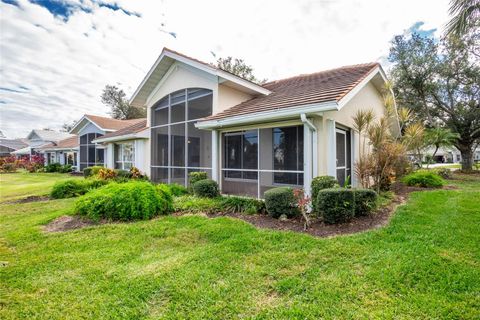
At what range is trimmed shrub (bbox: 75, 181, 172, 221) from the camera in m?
7.11

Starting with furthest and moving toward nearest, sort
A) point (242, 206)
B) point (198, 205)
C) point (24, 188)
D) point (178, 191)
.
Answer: point (24, 188) < point (178, 191) < point (198, 205) < point (242, 206)

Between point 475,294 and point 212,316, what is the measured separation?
11.2ft

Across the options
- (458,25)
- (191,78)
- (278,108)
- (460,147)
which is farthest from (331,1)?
(460,147)

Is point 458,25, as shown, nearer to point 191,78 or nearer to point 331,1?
point 331,1

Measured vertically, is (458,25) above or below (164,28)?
below

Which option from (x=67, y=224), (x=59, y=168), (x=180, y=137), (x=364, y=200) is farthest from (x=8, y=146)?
(x=364, y=200)

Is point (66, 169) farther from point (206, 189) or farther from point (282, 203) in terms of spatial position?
point (282, 203)

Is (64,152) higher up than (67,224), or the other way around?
(64,152)

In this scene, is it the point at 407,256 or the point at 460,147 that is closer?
the point at 407,256

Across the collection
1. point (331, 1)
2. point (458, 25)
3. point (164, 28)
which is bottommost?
point (458, 25)

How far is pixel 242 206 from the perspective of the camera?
784 centimetres

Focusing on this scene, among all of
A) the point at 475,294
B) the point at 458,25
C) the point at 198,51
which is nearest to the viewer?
the point at 475,294

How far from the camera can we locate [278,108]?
7797 millimetres

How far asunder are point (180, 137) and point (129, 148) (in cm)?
631
